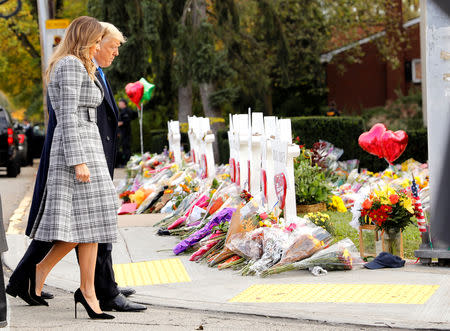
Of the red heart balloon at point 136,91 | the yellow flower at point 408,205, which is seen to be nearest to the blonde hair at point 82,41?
the yellow flower at point 408,205

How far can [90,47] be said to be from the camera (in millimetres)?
5312

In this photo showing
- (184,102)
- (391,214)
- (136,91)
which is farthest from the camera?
(184,102)

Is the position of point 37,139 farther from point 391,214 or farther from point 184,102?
point 391,214

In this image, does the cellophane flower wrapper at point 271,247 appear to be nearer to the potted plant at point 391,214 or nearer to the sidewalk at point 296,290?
the sidewalk at point 296,290

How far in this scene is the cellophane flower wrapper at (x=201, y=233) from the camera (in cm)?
796

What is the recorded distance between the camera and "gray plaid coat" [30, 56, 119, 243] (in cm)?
513

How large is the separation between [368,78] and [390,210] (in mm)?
26512

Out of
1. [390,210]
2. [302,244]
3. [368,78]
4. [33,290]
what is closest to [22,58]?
[368,78]

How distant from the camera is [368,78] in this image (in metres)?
33.0

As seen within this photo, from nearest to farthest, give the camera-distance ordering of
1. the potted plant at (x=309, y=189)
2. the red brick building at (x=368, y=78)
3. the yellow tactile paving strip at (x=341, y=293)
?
the yellow tactile paving strip at (x=341, y=293) → the potted plant at (x=309, y=189) → the red brick building at (x=368, y=78)

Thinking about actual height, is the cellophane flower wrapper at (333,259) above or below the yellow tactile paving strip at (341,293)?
above

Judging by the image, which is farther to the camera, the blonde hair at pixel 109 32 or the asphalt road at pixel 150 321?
the blonde hair at pixel 109 32

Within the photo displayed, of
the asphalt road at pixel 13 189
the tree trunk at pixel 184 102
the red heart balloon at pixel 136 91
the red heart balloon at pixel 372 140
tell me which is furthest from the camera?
the tree trunk at pixel 184 102

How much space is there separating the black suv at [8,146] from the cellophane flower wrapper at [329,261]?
14.4 metres
